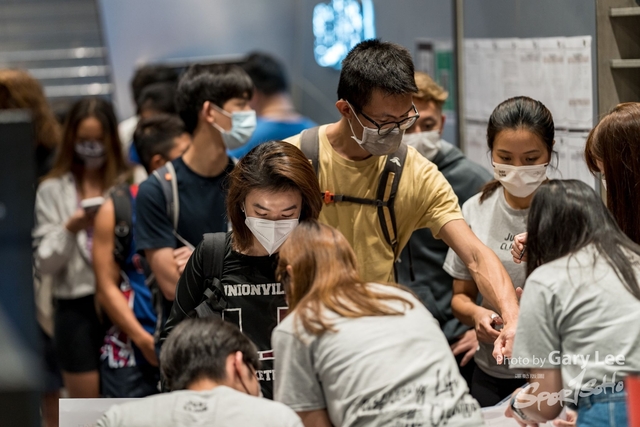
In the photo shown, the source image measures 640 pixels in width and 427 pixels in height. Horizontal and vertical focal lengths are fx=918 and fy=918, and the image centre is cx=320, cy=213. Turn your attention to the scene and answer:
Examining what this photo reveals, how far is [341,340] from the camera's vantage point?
95.0 inches

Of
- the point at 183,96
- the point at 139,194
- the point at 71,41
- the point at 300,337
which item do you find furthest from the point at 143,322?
the point at 71,41

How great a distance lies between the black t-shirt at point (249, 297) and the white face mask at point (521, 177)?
977 millimetres

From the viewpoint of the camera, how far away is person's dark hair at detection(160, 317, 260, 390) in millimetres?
2459

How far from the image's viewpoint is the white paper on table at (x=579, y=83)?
14.5ft

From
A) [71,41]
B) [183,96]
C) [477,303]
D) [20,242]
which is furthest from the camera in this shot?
[71,41]

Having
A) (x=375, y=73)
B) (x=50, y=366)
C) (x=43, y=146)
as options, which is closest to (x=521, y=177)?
(x=375, y=73)

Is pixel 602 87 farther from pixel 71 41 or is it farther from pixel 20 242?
pixel 71 41

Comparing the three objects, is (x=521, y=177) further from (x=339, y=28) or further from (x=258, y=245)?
(x=339, y=28)

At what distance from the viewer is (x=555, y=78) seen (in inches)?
185

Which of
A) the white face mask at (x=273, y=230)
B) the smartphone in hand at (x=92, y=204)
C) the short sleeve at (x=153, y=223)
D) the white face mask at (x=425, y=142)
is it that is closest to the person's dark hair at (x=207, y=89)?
the short sleeve at (x=153, y=223)

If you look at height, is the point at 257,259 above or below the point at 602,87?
below

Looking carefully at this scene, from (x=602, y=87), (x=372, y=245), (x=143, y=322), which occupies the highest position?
(x=602, y=87)

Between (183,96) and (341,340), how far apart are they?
227 cm

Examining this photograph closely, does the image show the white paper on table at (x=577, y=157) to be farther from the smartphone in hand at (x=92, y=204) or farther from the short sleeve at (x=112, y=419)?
the short sleeve at (x=112, y=419)
